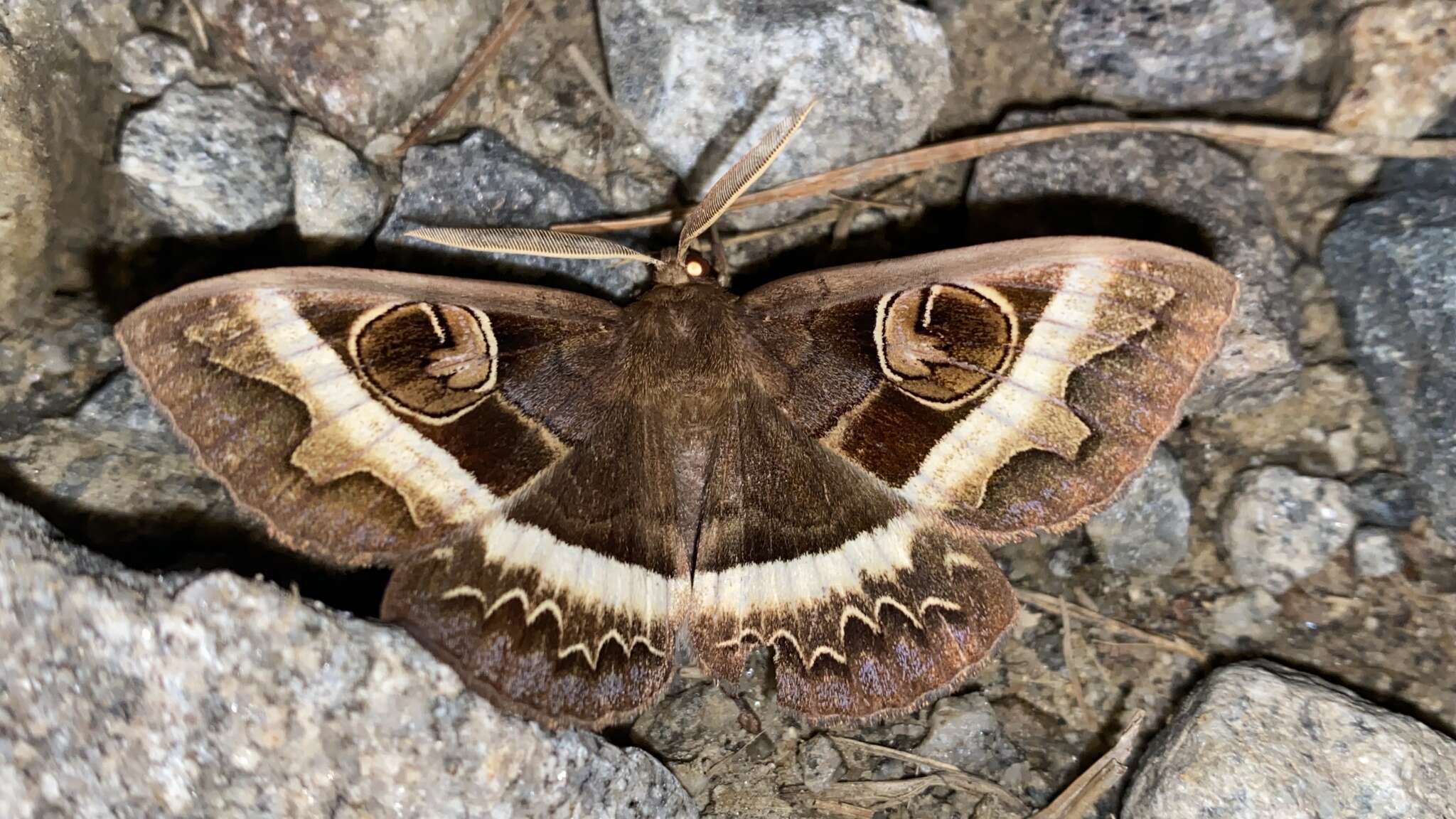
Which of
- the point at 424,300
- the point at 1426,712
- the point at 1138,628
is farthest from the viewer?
the point at 1138,628

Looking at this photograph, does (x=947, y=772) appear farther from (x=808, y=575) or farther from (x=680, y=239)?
(x=680, y=239)

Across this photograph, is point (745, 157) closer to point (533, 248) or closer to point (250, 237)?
point (533, 248)

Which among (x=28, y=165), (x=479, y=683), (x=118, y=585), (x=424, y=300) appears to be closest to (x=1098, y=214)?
(x=424, y=300)

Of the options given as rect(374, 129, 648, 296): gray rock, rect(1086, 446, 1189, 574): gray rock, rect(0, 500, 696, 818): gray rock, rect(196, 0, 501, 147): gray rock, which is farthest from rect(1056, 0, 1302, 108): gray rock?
rect(0, 500, 696, 818): gray rock

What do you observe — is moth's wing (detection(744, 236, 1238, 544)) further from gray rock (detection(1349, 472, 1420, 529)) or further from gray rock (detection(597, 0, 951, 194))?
gray rock (detection(1349, 472, 1420, 529))

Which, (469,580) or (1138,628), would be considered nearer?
(469,580)

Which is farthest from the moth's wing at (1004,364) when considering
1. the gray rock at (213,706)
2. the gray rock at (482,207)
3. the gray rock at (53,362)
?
the gray rock at (53,362)

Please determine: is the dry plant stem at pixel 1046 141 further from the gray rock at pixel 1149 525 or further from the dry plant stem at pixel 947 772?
the dry plant stem at pixel 947 772
